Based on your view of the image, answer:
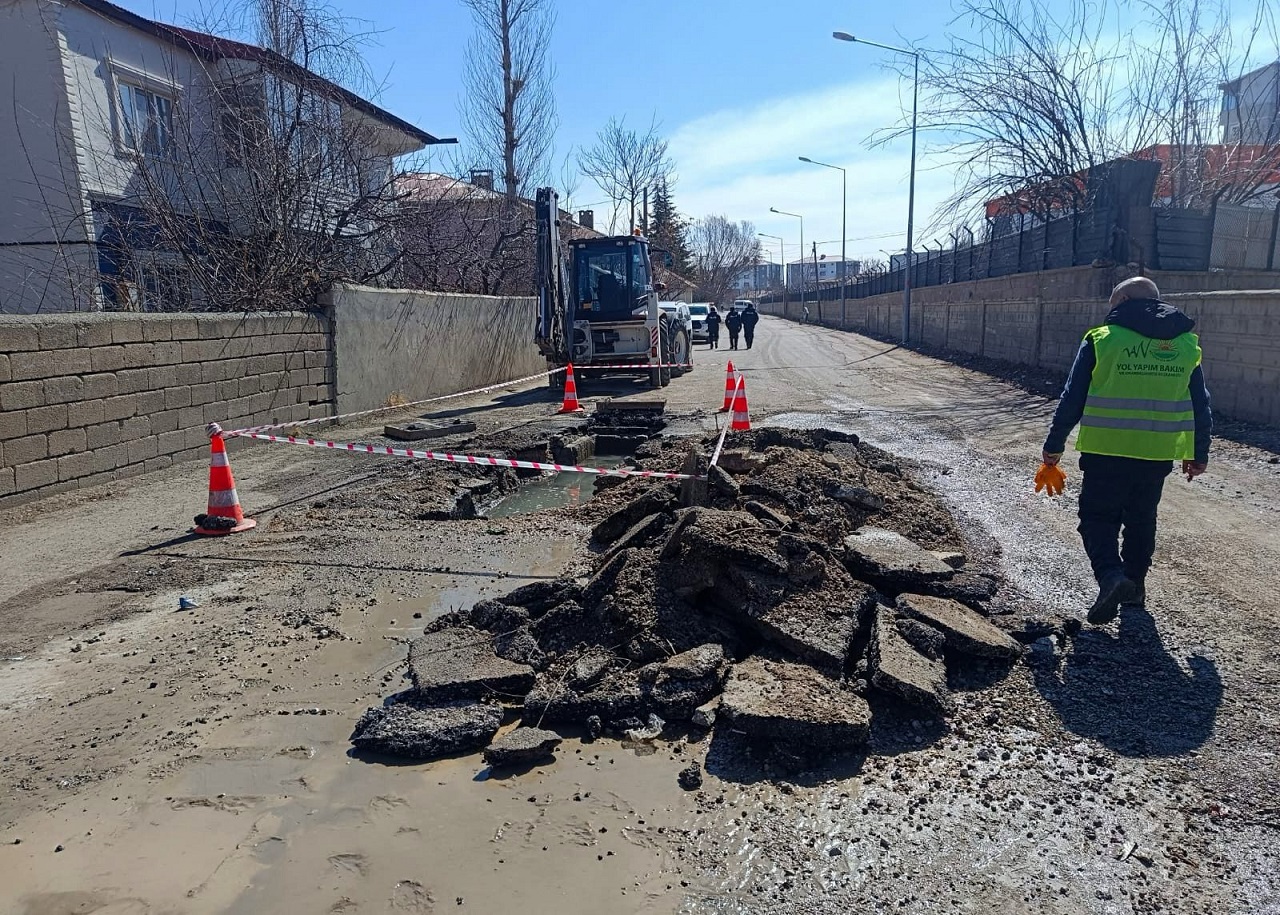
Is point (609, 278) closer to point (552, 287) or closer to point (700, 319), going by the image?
point (552, 287)

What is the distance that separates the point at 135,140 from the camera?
12.3 metres

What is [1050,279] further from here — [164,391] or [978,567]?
[164,391]

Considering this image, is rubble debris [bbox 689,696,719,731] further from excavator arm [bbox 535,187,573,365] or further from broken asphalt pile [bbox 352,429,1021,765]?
excavator arm [bbox 535,187,573,365]

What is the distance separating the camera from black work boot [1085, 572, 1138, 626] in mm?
4371

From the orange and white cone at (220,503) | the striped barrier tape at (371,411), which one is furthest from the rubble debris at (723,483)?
the striped barrier tape at (371,411)

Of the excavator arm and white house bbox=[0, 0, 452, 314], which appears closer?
white house bbox=[0, 0, 452, 314]

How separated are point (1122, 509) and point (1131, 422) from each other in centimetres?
52

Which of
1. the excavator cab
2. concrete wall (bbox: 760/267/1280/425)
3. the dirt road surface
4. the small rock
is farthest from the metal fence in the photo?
the small rock

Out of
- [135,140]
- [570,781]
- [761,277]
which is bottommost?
[570,781]

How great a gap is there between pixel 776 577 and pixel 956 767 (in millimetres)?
1351

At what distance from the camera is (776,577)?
→ 437cm

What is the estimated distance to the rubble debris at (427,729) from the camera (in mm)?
3465

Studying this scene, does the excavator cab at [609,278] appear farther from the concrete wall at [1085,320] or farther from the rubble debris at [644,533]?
the rubble debris at [644,533]

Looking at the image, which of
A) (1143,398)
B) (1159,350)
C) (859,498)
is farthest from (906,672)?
(859,498)
